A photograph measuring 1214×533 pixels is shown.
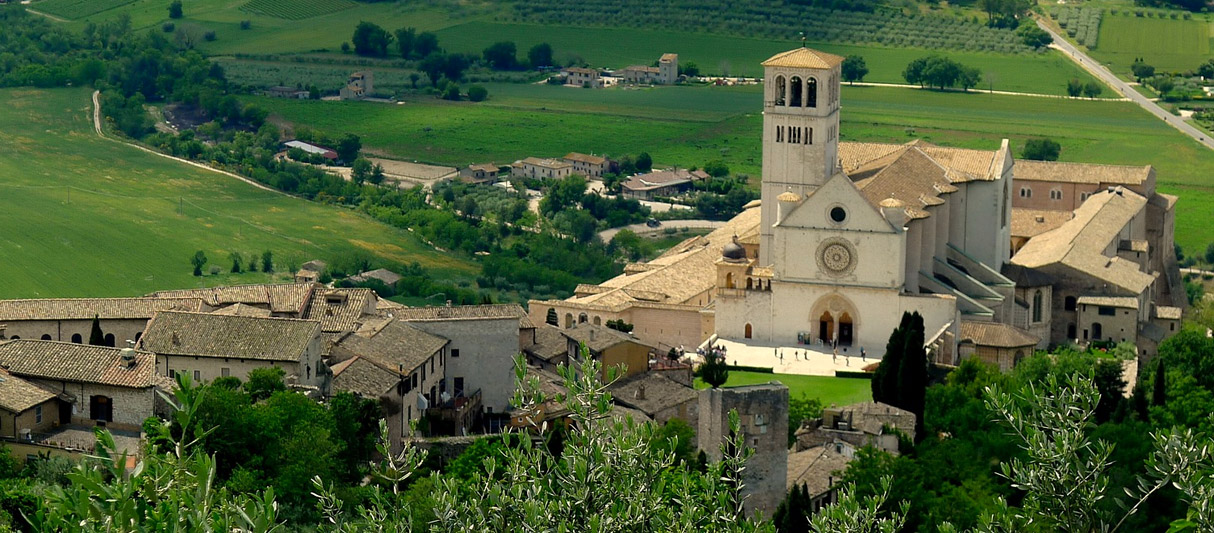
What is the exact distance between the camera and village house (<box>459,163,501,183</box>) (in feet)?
514

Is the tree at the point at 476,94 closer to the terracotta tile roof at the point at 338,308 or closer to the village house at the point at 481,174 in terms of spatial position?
the village house at the point at 481,174

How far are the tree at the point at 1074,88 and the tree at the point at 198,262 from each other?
2966 inches

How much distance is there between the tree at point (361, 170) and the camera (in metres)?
155

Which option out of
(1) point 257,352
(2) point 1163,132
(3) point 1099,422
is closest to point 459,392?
(1) point 257,352

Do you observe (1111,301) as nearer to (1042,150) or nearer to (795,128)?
(795,128)

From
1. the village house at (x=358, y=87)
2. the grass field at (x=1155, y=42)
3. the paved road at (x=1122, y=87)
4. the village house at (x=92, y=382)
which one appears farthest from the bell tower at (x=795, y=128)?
the village house at (x=358, y=87)

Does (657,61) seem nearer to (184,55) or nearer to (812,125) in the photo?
(184,55)

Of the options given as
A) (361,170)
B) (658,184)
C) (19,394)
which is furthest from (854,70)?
(19,394)

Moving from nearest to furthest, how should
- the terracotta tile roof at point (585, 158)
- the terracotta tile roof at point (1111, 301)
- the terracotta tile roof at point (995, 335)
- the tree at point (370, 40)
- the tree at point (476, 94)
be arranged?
the terracotta tile roof at point (995, 335) < the terracotta tile roof at point (1111, 301) < the terracotta tile roof at point (585, 158) < the tree at point (476, 94) < the tree at point (370, 40)

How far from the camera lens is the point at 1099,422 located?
226 feet

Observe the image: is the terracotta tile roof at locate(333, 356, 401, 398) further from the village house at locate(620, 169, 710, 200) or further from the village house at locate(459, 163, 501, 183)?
the village house at locate(459, 163, 501, 183)

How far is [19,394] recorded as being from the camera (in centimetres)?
5634

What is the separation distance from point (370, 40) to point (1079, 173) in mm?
97175

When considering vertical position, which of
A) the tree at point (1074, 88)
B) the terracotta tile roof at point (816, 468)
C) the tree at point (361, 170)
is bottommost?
the tree at point (361, 170)
